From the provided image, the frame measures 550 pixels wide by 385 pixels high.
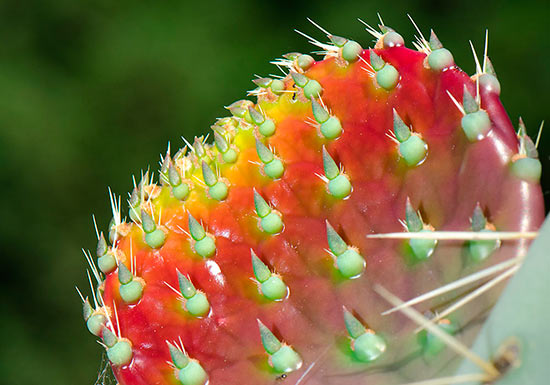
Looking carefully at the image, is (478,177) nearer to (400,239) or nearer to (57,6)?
(400,239)

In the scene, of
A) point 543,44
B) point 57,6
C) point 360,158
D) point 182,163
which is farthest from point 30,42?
point 360,158

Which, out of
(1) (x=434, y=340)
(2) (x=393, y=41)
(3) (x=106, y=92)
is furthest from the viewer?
(3) (x=106, y=92)

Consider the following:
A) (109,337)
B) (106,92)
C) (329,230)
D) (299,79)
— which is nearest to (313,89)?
(299,79)

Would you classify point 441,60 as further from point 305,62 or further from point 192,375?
point 192,375

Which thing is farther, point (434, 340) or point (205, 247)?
point (205, 247)

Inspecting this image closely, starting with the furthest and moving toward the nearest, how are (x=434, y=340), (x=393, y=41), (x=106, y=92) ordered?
(x=106, y=92) → (x=393, y=41) → (x=434, y=340)

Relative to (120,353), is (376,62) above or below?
above

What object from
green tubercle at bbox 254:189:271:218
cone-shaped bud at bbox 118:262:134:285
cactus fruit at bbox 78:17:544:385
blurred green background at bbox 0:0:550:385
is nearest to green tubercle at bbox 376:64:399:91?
cactus fruit at bbox 78:17:544:385

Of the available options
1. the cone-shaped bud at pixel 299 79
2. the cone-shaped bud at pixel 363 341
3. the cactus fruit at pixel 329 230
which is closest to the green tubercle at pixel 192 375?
the cactus fruit at pixel 329 230
